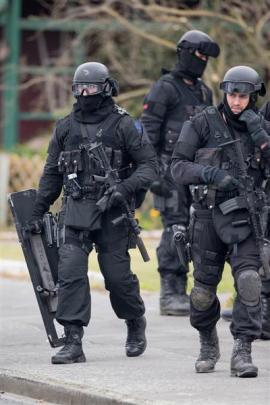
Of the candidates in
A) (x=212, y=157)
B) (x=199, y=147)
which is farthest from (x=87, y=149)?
(x=212, y=157)

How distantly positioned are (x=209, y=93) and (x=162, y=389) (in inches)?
157

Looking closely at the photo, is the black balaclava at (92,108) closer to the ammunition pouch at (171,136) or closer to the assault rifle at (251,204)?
the assault rifle at (251,204)

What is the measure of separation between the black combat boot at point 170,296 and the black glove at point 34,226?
7.79ft

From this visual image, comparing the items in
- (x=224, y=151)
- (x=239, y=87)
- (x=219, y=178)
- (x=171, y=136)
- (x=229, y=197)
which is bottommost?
(x=171, y=136)

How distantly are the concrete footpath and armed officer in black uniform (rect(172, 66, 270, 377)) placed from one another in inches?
12.4

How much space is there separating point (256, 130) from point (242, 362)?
4.42 ft

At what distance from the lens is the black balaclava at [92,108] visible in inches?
334

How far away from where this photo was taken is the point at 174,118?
10602mm

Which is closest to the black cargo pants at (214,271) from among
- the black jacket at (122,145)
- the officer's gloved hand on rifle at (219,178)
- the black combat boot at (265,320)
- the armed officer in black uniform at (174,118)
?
the officer's gloved hand on rifle at (219,178)

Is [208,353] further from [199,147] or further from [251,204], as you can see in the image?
[199,147]

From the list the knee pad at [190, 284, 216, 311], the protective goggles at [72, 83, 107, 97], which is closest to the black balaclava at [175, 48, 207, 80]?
the protective goggles at [72, 83, 107, 97]

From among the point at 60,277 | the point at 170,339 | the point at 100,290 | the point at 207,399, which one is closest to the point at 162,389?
the point at 207,399

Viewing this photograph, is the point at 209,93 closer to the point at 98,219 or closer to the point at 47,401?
the point at 98,219

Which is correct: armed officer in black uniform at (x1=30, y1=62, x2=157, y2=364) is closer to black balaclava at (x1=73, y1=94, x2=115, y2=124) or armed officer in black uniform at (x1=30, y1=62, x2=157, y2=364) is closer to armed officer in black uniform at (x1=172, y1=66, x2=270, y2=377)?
black balaclava at (x1=73, y1=94, x2=115, y2=124)
